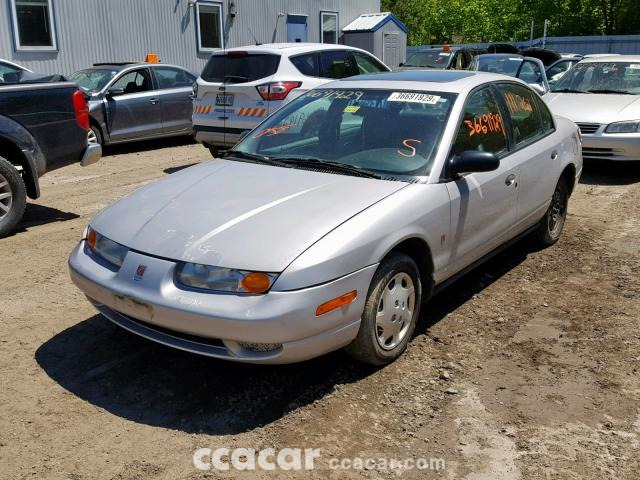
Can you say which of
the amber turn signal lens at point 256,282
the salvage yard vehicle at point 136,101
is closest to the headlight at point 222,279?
the amber turn signal lens at point 256,282

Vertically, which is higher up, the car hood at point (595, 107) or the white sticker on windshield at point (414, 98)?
the white sticker on windshield at point (414, 98)

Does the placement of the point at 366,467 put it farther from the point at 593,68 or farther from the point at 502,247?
the point at 593,68

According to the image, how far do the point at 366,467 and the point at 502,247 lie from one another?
2603mm

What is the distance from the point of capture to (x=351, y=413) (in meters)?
3.50

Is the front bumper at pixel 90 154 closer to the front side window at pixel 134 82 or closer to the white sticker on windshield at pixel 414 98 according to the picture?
the white sticker on windshield at pixel 414 98

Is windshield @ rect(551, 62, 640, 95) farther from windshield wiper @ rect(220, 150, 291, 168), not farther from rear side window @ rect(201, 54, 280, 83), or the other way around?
windshield wiper @ rect(220, 150, 291, 168)

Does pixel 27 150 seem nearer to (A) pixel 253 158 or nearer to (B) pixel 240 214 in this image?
(A) pixel 253 158

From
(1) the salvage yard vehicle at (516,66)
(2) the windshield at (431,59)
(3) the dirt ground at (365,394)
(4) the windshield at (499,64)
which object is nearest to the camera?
(3) the dirt ground at (365,394)

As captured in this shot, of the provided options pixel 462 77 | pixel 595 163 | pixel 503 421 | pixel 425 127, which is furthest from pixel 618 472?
pixel 595 163

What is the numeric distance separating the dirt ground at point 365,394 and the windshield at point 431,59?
13.2 m

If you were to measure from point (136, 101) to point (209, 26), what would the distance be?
8.31 metres

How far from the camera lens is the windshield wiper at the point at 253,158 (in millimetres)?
4535

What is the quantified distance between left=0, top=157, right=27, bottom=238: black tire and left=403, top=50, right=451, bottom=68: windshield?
1316cm

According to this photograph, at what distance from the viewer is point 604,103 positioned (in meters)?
9.54
